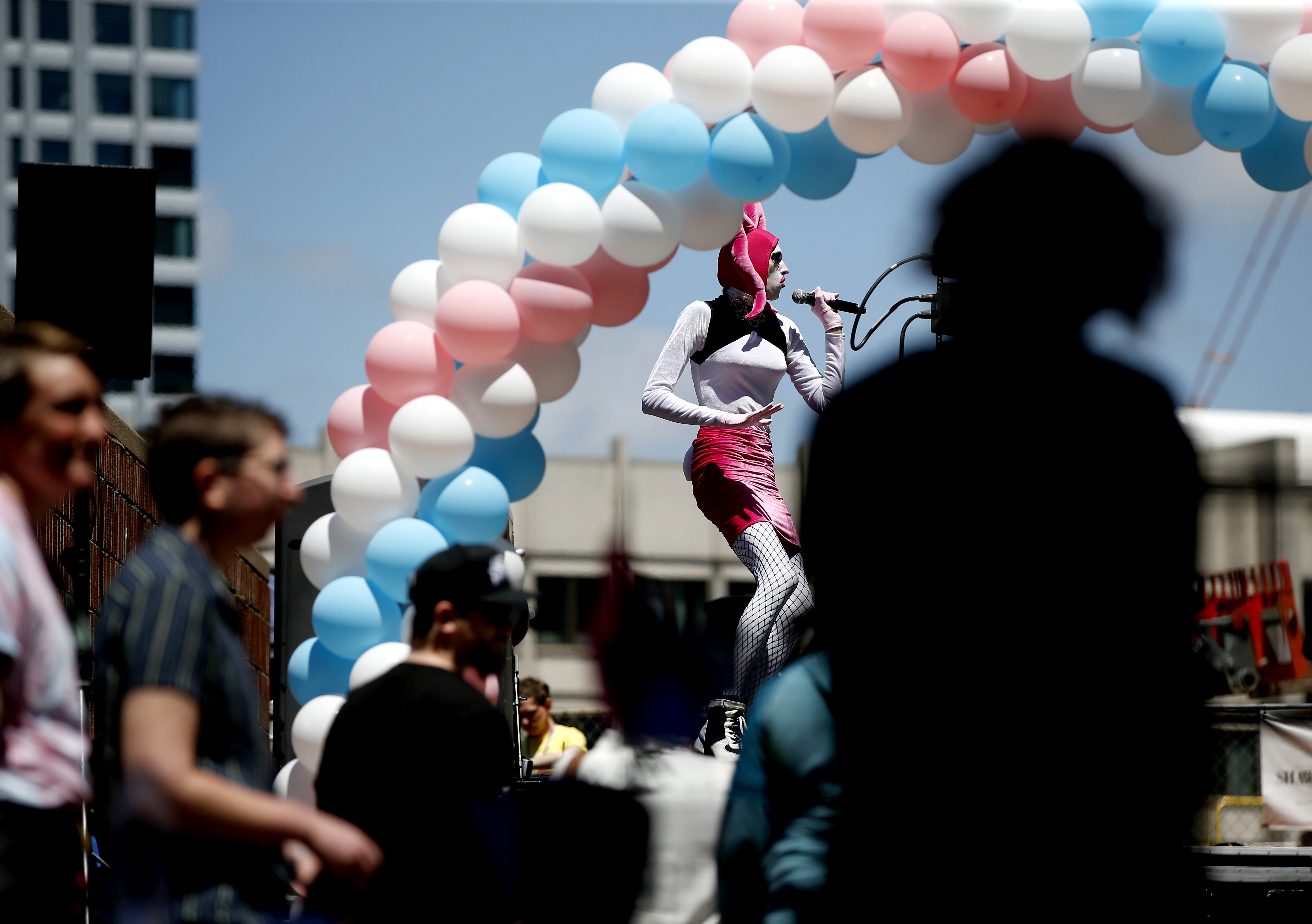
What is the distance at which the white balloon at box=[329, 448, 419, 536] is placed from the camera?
13.7ft

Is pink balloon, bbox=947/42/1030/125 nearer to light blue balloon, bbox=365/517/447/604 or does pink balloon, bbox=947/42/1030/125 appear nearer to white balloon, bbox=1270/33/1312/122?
white balloon, bbox=1270/33/1312/122

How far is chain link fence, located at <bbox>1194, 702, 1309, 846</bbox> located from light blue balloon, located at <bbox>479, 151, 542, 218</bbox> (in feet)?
10.0

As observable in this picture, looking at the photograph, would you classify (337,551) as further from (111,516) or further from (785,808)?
(785,808)

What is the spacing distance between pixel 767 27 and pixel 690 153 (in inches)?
22.4

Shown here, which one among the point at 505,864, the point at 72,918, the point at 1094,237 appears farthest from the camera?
the point at 505,864

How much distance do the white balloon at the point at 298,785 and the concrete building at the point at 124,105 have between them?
58.7 metres

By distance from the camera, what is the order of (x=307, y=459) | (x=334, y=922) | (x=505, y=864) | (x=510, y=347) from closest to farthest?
(x=334, y=922), (x=505, y=864), (x=510, y=347), (x=307, y=459)

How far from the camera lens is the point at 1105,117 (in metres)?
4.55

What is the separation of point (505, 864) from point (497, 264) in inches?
88.5

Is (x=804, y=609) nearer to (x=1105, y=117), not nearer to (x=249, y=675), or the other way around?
(x=1105, y=117)

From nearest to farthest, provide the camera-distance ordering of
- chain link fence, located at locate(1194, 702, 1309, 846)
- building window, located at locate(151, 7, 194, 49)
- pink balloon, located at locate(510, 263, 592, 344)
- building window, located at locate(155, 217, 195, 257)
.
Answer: pink balloon, located at locate(510, 263, 592, 344) < chain link fence, located at locate(1194, 702, 1309, 846) < building window, located at locate(155, 217, 195, 257) < building window, located at locate(151, 7, 194, 49)

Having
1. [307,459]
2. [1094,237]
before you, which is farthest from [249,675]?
[307,459]

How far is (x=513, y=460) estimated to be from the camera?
444 centimetres

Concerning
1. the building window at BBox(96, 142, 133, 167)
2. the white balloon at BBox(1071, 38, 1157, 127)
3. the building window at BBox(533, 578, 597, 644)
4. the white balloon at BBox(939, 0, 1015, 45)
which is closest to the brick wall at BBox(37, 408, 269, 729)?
the white balloon at BBox(939, 0, 1015, 45)
